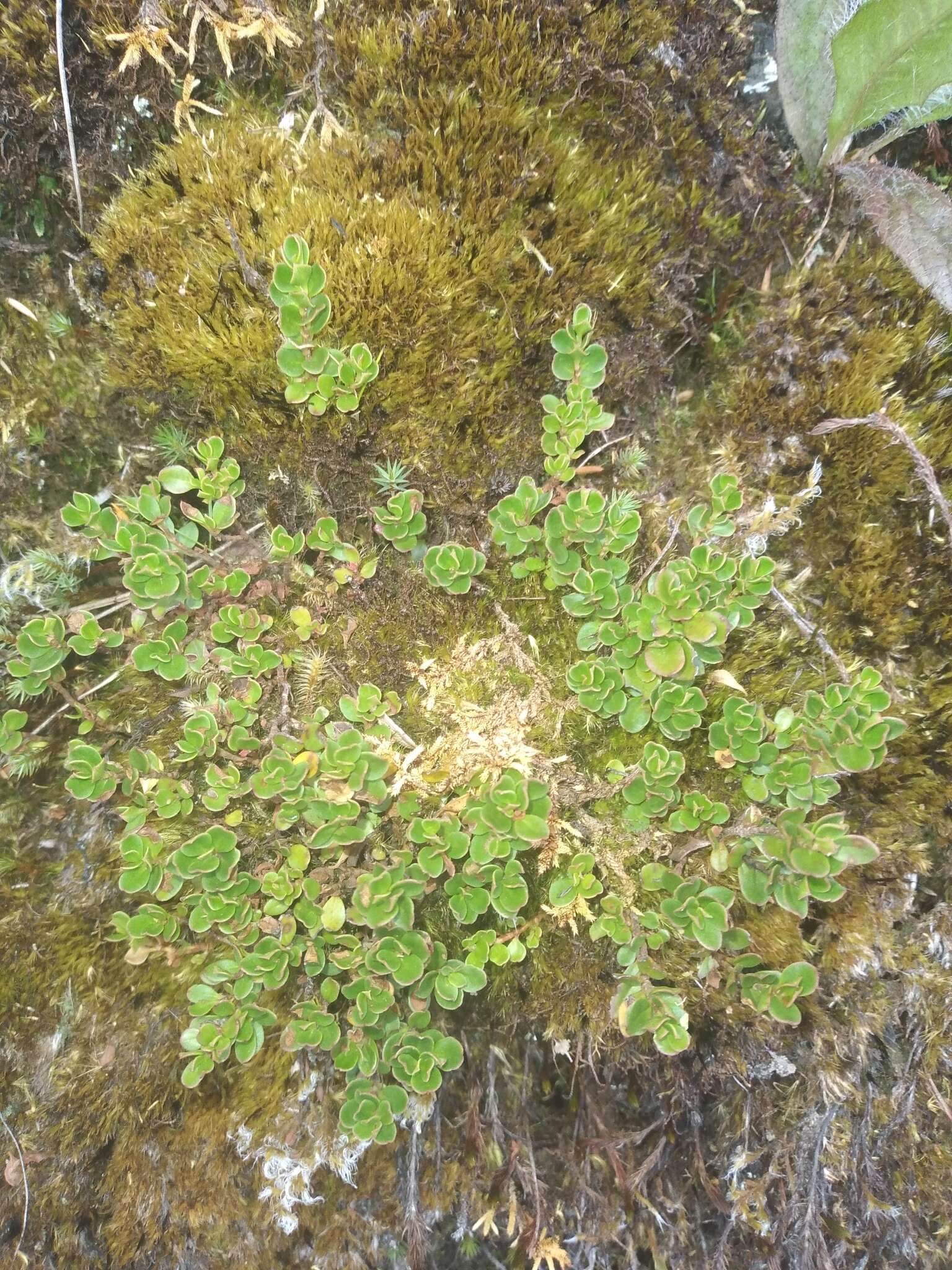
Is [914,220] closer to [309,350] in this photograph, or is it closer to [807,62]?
[807,62]

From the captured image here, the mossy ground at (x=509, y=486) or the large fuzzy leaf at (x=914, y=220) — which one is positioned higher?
the large fuzzy leaf at (x=914, y=220)

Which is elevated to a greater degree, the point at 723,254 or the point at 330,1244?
the point at 723,254

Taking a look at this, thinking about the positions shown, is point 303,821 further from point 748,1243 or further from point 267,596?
point 748,1243

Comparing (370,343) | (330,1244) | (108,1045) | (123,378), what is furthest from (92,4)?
(330,1244)

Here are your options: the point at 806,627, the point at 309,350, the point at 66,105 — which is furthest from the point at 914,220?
the point at 66,105

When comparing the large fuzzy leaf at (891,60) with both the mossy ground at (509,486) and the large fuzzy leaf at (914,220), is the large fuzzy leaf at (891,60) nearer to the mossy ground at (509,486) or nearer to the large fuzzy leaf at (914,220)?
the large fuzzy leaf at (914,220)

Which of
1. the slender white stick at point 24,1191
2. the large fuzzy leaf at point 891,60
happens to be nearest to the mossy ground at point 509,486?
the slender white stick at point 24,1191
